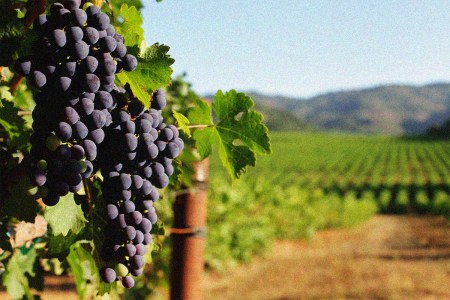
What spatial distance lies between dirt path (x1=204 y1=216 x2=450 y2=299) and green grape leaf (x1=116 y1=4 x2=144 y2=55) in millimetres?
10540

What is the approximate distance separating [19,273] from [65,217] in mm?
743

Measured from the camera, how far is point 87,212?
114 centimetres

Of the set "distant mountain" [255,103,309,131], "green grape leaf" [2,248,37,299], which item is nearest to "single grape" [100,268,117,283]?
"green grape leaf" [2,248,37,299]

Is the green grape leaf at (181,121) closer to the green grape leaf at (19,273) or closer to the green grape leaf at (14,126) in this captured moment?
the green grape leaf at (14,126)

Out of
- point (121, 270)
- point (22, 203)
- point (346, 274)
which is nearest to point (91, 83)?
point (22, 203)

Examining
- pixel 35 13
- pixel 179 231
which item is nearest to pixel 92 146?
pixel 35 13

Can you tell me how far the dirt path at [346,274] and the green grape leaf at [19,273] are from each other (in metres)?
9.96

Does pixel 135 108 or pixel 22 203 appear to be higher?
pixel 135 108

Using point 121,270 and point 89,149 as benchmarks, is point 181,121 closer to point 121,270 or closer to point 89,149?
point 89,149

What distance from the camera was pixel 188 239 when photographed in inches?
93.5

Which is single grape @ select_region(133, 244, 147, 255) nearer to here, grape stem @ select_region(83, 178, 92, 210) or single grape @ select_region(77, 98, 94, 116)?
grape stem @ select_region(83, 178, 92, 210)

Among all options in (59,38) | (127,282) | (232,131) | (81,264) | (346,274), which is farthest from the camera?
(346,274)

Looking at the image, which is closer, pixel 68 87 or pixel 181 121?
pixel 68 87

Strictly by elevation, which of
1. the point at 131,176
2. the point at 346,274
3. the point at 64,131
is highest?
the point at 64,131
